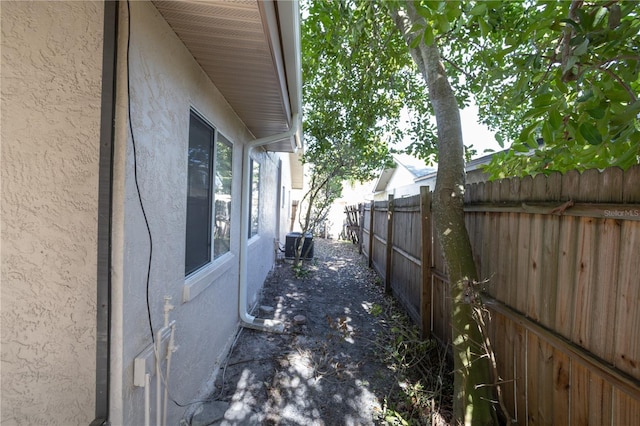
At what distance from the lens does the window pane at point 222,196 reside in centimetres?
351

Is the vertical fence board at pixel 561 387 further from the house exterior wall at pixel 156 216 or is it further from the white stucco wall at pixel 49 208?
the white stucco wall at pixel 49 208

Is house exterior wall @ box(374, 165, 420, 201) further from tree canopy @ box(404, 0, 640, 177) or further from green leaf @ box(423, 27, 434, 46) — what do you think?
green leaf @ box(423, 27, 434, 46)

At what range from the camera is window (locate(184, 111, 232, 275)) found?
9.17 ft

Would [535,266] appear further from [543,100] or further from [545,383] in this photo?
[543,100]

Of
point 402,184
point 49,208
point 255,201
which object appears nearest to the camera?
point 49,208

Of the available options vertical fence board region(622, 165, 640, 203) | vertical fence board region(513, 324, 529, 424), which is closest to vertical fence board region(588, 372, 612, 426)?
vertical fence board region(513, 324, 529, 424)

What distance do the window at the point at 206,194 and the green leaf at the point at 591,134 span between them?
275 cm

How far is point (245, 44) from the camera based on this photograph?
2.21 meters

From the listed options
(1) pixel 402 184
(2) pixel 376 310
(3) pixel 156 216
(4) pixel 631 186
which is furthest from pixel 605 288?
(1) pixel 402 184

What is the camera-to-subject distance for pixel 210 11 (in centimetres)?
185

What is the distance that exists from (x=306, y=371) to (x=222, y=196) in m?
2.26

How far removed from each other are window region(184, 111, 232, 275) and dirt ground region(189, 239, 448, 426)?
51.9 inches

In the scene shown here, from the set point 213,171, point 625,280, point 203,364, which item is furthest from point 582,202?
point 203,364

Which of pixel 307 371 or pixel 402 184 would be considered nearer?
pixel 307 371
